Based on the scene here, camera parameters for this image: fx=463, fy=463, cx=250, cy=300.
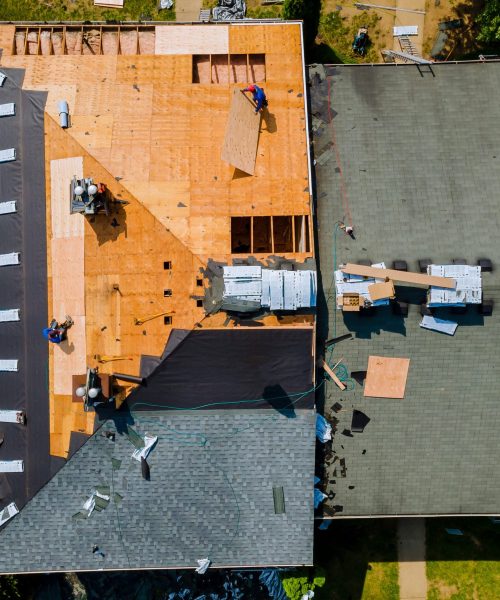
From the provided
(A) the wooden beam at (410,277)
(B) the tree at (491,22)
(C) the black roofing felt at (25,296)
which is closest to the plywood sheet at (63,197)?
(C) the black roofing felt at (25,296)

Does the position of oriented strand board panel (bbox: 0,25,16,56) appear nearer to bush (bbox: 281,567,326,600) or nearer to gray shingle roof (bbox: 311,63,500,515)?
gray shingle roof (bbox: 311,63,500,515)

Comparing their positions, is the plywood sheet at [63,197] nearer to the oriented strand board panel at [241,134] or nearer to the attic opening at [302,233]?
the oriented strand board panel at [241,134]

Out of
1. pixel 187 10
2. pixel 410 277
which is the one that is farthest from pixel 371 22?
pixel 410 277

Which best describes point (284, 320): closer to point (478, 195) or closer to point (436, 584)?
point (478, 195)

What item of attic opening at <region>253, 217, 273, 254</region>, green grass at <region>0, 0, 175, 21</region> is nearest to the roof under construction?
attic opening at <region>253, 217, 273, 254</region>

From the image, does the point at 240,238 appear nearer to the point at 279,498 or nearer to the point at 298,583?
Result: the point at 279,498

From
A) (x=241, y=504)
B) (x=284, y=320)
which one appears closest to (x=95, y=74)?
(x=284, y=320)

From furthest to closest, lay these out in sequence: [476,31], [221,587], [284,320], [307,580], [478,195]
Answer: [476,31], [221,587], [307,580], [478,195], [284,320]

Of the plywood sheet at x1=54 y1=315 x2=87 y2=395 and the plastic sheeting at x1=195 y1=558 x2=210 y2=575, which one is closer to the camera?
the plastic sheeting at x1=195 y1=558 x2=210 y2=575
